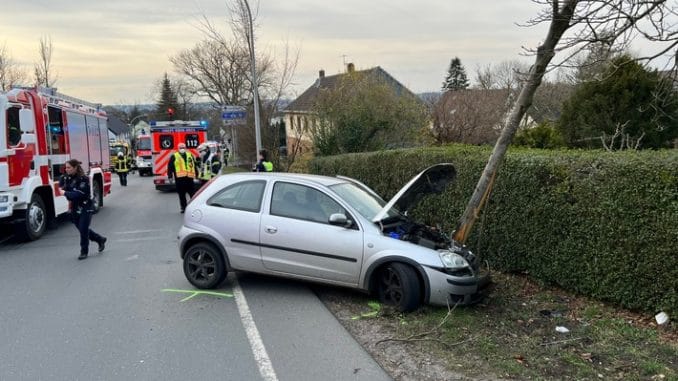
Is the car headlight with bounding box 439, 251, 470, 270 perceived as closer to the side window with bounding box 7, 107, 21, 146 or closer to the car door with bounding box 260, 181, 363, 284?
the car door with bounding box 260, 181, 363, 284

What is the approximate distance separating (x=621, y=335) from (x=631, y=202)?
1.26 meters

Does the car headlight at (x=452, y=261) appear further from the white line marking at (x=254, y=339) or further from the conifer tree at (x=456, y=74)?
the conifer tree at (x=456, y=74)

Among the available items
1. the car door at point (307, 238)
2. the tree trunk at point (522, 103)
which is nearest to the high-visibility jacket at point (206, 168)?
the car door at point (307, 238)

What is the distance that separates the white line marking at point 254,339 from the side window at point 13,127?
242 inches

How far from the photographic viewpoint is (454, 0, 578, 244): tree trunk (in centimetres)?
574

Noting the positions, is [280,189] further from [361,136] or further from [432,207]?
[361,136]

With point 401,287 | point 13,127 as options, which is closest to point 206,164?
point 13,127

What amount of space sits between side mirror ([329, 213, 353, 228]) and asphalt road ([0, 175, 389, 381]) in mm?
969

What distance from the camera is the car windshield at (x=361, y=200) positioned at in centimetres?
638

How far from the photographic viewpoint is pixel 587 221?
5734mm

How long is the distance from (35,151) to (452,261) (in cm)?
906

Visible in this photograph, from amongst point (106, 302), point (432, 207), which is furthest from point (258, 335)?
point (432, 207)

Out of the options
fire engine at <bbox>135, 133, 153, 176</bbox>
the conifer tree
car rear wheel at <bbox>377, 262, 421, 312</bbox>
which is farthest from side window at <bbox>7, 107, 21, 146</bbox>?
the conifer tree

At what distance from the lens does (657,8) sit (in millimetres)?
5371
